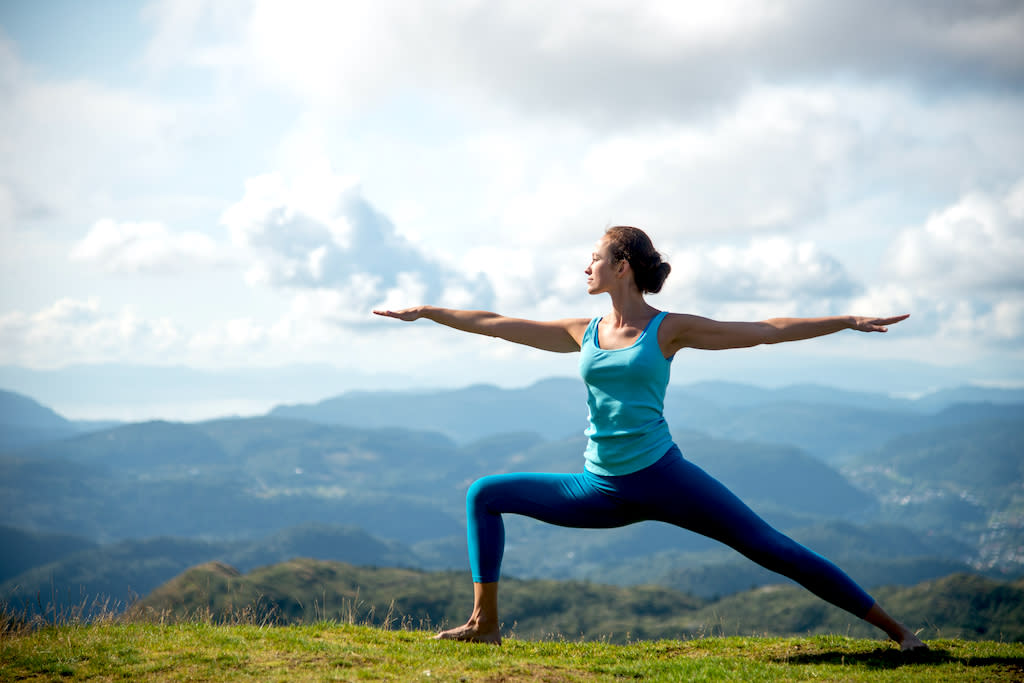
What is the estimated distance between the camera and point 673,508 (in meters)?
6.77

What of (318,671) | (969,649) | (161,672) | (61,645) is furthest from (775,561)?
(61,645)

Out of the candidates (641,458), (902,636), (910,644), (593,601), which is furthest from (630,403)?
(593,601)

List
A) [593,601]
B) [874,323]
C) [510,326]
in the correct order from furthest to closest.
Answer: [593,601]
[510,326]
[874,323]

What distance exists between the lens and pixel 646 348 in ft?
22.2

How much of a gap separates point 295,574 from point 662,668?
174271 mm

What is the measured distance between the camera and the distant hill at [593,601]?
149087mm

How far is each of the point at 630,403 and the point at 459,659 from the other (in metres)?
2.74

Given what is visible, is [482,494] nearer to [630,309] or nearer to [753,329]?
[630,309]

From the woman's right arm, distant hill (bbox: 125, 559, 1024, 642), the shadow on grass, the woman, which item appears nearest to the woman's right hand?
the woman's right arm

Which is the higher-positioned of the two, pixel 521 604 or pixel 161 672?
pixel 161 672

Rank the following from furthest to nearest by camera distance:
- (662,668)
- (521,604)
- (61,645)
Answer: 1. (521,604)
2. (61,645)
3. (662,668)

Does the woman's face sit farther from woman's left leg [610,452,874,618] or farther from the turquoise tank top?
woman's left leg [610,452,874,618]

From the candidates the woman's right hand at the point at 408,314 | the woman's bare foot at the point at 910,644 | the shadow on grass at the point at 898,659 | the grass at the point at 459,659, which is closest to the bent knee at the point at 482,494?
the grass at the point at 459,659

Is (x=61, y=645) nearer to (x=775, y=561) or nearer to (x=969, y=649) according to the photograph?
(x=775, y=561)
